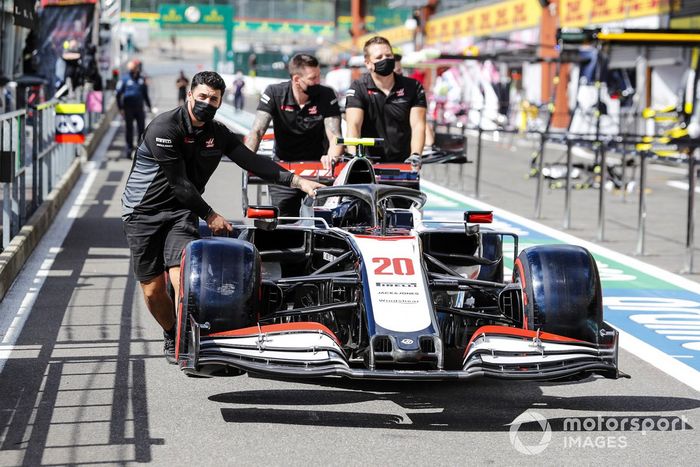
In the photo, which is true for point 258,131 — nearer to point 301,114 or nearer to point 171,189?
point 301,114

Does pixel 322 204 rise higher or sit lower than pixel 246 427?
higher

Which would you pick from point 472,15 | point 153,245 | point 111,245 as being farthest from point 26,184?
point 472,15

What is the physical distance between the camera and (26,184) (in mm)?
14430

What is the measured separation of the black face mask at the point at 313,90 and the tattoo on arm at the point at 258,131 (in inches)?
15.2

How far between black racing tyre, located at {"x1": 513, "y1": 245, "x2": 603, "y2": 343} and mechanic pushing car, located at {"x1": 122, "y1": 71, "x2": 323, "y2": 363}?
177 centimetres

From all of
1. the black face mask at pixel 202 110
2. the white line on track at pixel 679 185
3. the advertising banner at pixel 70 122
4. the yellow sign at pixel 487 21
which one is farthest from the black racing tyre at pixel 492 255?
the yellow sign at pixel 487 21

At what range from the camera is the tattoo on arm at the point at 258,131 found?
10453mm

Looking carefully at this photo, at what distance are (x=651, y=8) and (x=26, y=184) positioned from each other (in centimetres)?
2555

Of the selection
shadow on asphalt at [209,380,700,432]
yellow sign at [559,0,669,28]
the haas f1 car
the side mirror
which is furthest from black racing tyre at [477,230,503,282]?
yellow sign at [559,0,669,28]

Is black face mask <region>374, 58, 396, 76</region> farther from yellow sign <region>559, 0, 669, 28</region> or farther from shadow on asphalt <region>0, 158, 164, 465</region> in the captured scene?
yellow sign <region>559, 0, 669, 28</region>

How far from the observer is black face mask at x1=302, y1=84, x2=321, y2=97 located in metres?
11.0

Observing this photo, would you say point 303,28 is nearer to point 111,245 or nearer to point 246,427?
point 111,245

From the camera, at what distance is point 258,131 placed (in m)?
10.7

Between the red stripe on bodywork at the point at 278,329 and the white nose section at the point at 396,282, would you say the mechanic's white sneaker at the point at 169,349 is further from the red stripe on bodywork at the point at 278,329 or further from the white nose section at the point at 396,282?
the white nose section at the point at 396,282
